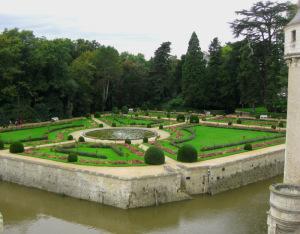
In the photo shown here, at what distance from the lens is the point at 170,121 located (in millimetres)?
40000

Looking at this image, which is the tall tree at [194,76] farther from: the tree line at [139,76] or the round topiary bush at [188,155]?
the round topiary bush at [188,155]

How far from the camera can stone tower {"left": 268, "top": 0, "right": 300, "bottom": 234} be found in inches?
419

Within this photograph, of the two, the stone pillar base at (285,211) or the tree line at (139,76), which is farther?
the tree line at (139,76)

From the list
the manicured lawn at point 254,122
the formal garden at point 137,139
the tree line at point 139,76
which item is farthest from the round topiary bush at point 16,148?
the manicured lawn at point 254,122

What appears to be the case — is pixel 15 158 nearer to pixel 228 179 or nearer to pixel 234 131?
pixel 228 179

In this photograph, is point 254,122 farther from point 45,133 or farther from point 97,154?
point 97,154

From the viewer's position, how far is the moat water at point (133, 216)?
16.4 m

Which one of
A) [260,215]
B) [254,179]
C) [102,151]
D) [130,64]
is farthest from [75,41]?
[260,215]

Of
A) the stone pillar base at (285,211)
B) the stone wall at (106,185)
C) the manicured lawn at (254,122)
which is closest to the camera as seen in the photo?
the stone pillar base at (285,211)

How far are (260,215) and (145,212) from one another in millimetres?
5188

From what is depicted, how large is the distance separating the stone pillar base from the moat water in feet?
16.6

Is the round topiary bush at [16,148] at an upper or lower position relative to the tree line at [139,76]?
lower

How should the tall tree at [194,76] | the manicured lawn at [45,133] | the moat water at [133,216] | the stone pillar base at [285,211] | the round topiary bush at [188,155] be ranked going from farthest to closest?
the tall tree at [194,76] → the manicured lawn at [45,133] → the round topiary bush at [188,155] → the moat water at [133,216] → the stone pillar base at [285,211]

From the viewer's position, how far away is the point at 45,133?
32344mm
